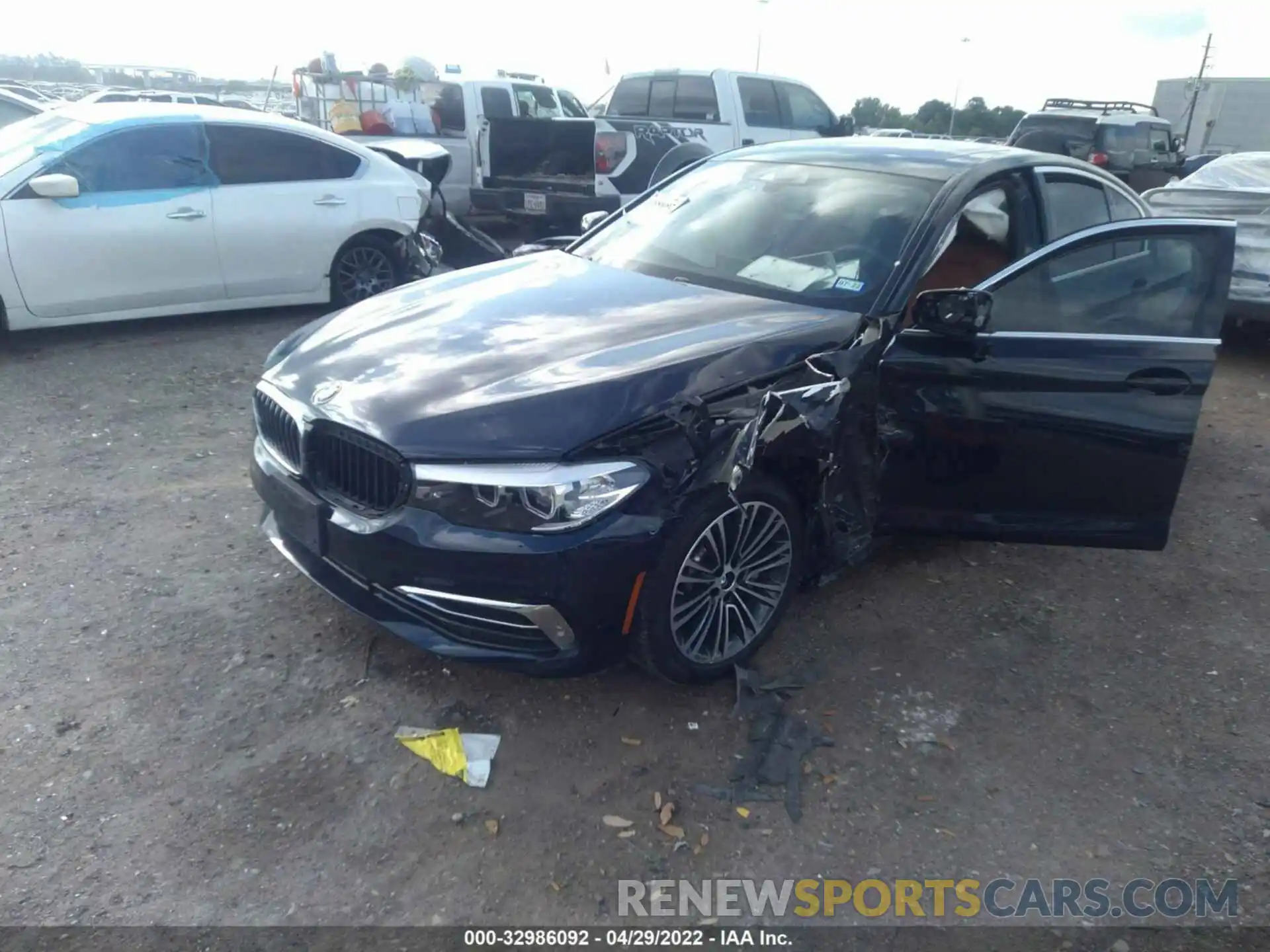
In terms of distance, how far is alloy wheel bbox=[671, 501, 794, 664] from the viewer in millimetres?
3127

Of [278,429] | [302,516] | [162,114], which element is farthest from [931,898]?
[162,114]

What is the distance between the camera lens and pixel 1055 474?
3.79 metres

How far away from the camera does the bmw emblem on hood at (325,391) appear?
3100 millimetres

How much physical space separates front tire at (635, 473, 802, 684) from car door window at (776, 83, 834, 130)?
10.5 metres

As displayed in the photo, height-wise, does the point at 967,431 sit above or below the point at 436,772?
above

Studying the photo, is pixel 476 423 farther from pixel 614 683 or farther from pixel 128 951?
pixel 128 951

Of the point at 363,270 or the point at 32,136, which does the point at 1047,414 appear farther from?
the point at 32,136

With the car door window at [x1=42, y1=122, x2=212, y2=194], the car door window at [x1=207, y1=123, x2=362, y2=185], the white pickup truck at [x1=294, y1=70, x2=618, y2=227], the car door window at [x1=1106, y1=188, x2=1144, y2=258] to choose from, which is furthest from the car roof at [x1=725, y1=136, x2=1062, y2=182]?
the white pickup truck at [x1=294, y1=70, x2=618, y2=227]

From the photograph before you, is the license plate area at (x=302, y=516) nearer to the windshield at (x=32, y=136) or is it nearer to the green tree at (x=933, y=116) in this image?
the windshield at (x=32, y=136)

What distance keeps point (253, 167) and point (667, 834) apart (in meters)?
6.44

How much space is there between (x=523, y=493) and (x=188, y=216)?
212 inches

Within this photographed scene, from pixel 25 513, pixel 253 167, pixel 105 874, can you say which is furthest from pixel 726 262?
pixel 253 167

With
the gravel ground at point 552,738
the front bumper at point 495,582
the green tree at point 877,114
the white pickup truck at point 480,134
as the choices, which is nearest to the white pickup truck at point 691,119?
the white pickup truck at point 480,134

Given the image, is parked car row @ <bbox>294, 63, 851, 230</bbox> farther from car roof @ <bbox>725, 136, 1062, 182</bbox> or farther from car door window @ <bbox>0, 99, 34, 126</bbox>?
car roof @ <bbox>725, 136, 1062, 182</bbox>
